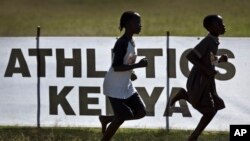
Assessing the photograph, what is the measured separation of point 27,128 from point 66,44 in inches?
49.7

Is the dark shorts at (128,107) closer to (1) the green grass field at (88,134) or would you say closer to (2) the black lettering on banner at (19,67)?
(1) the green grass field at (88,134)

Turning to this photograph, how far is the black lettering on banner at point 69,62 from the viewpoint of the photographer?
1259cm

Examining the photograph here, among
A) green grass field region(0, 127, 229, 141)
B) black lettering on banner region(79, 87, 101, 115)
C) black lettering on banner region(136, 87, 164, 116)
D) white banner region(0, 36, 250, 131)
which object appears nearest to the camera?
green grass field region(0, 127, 229, 141)

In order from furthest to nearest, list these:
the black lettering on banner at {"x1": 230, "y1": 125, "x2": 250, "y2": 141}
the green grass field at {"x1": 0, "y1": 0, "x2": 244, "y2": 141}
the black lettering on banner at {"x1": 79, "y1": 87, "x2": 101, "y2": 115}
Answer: the green grass field at {"x1": 0, "y1": 0, "x2": 244, "y2": 141} < the black lettering on banner at {"x1": 79, "y1": 87, "x2": 101, "y2": 115} < the black lettering on banner at {"x1": 230, "y1": 125, "x2": 250, "y2": 141}

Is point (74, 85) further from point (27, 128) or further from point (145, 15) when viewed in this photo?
point (145, 15)

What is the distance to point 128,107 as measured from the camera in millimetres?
9859

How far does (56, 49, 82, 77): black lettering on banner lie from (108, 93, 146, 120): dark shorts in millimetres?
2685

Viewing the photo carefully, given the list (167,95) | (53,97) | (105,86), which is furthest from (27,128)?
(105,86)

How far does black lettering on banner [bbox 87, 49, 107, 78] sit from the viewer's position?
12563mm

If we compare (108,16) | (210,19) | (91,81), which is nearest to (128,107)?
(210,19)

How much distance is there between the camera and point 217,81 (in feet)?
40.5

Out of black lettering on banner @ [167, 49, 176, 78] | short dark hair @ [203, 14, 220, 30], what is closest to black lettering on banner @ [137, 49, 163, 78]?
black lettering on banner @ [167, 49, 176, 78]

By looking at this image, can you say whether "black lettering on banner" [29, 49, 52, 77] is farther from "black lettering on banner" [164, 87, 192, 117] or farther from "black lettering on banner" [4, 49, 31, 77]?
"black lettering on banner" [164, 87, 192, 117]

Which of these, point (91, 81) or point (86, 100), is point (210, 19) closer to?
point (91, 81)
